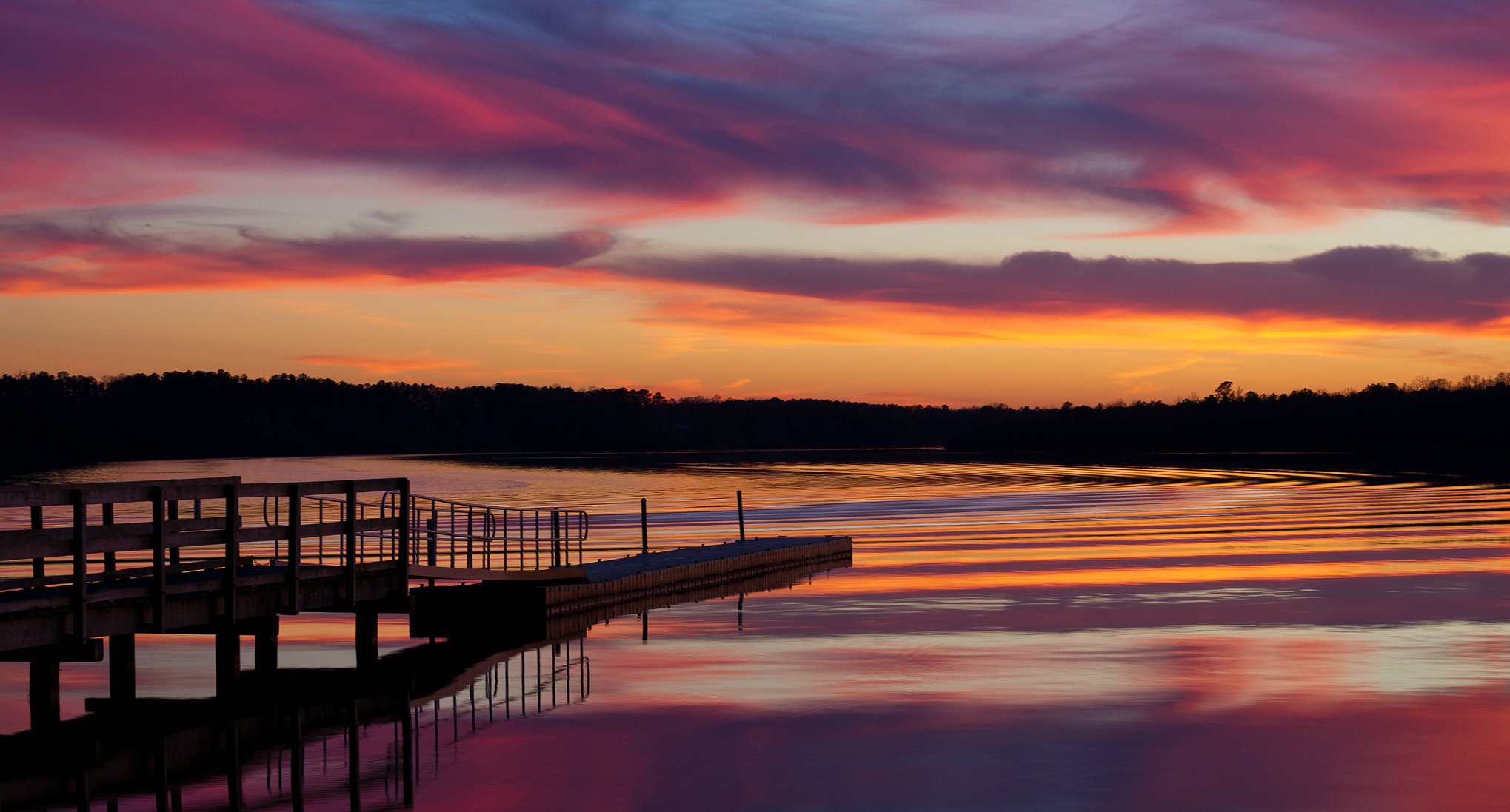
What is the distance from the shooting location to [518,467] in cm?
13675

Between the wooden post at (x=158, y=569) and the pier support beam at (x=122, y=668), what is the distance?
5.60ft

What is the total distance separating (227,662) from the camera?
17703 mm

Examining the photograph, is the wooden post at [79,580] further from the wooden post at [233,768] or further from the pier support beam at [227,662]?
the pier support beam at [227,662]

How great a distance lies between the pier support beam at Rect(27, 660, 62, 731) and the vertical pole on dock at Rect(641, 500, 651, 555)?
1583 cm

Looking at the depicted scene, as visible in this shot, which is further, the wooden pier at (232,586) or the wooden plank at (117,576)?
the wooden plank at (117,576)

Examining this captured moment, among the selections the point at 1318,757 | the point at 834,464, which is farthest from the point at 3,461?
the point at 1318,757

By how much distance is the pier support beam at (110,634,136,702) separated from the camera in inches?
661

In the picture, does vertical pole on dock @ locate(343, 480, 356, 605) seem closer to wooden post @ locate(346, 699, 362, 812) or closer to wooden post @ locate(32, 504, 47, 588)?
wooden post @ locate(346, 699, 362, 812)

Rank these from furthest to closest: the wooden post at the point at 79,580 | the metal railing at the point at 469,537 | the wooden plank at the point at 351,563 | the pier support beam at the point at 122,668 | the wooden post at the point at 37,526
Answer: the metal railing at the point at 469,537 → the wooden plank at the point at 351,563 → the pier support beam at the point at 122,668 → the wooden post at the point at 37,526 → the wooden post at the point at 79,580

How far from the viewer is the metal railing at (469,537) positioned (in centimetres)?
2319

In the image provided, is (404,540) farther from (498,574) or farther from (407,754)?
(407,754)

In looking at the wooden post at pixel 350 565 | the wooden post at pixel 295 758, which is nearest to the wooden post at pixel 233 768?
the wooden post at pixel 295 758

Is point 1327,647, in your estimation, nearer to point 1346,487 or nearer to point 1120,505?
point 1120,505

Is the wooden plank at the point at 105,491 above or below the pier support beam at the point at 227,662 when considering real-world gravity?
above
